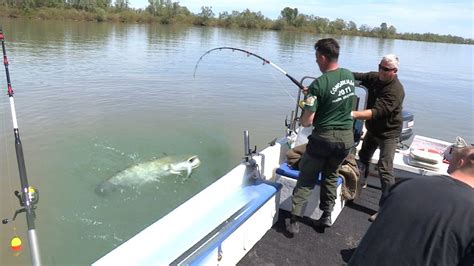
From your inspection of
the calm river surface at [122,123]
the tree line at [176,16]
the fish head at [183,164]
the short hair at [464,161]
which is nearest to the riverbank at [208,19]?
the tree line at [176,16]

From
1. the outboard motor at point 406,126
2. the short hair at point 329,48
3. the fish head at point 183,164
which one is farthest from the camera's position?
the fish head at point 183,164

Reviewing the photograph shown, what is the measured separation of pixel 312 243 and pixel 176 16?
55.3 metres

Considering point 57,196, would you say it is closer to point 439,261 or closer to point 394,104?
point 394,104

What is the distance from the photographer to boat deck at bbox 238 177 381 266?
3.22 metres

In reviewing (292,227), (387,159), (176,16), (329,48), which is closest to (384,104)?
(387,159)

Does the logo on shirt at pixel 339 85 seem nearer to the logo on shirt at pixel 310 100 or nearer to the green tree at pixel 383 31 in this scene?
the logo on shirt at pixel 310 100

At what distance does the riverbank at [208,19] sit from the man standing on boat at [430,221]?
4272 centimetres

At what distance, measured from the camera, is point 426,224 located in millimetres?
1457

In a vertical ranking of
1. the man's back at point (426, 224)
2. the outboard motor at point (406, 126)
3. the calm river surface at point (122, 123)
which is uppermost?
the man's back at point (426, 224)

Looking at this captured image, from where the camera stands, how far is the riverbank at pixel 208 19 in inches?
1651

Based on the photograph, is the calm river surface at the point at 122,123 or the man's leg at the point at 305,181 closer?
the man's leg at the point at 305,181

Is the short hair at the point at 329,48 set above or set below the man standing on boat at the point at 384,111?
above

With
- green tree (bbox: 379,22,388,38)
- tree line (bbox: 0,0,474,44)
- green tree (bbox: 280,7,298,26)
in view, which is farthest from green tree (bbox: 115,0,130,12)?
green tree (bbox: 379,22,388,38)

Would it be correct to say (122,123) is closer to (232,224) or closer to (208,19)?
(232,224)
